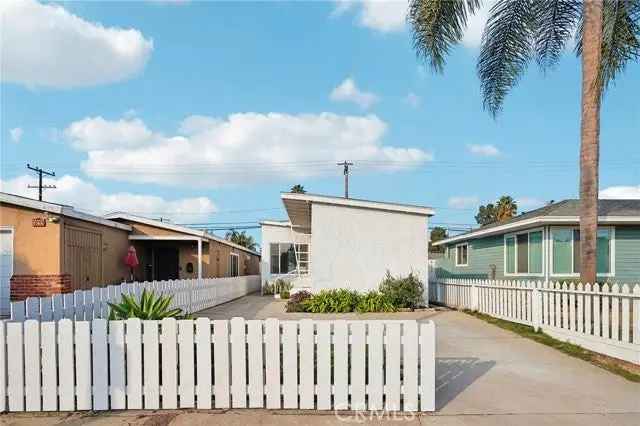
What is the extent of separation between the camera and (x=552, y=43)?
12.6 metres

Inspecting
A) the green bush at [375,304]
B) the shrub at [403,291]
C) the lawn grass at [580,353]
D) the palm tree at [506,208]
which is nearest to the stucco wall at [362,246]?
the shrub at [403,291]

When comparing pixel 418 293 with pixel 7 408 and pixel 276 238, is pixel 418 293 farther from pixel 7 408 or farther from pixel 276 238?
pixel 7 408

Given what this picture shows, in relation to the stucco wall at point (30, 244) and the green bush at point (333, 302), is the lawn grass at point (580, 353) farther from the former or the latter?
the stucco wall at point (30, 244)

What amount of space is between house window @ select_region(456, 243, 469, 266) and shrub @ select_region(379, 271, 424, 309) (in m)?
8.39

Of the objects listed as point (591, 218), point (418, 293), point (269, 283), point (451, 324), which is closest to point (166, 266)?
point (269, 283)

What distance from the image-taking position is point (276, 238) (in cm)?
2506

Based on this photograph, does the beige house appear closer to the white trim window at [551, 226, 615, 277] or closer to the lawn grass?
the lawn grass

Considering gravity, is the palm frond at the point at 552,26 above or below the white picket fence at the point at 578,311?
above

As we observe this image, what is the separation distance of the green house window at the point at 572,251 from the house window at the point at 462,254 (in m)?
7.84

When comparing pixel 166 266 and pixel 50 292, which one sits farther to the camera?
pixel 166 266

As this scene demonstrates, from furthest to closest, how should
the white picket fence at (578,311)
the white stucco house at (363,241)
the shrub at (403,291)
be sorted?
the white stucco house at (363,241) → the shrub at (403,291) → the white picket fence at (578,311)

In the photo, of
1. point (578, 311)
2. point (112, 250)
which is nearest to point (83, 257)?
point (112, 250)

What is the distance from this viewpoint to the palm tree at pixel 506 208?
4656cm

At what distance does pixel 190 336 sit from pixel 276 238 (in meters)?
19.9
